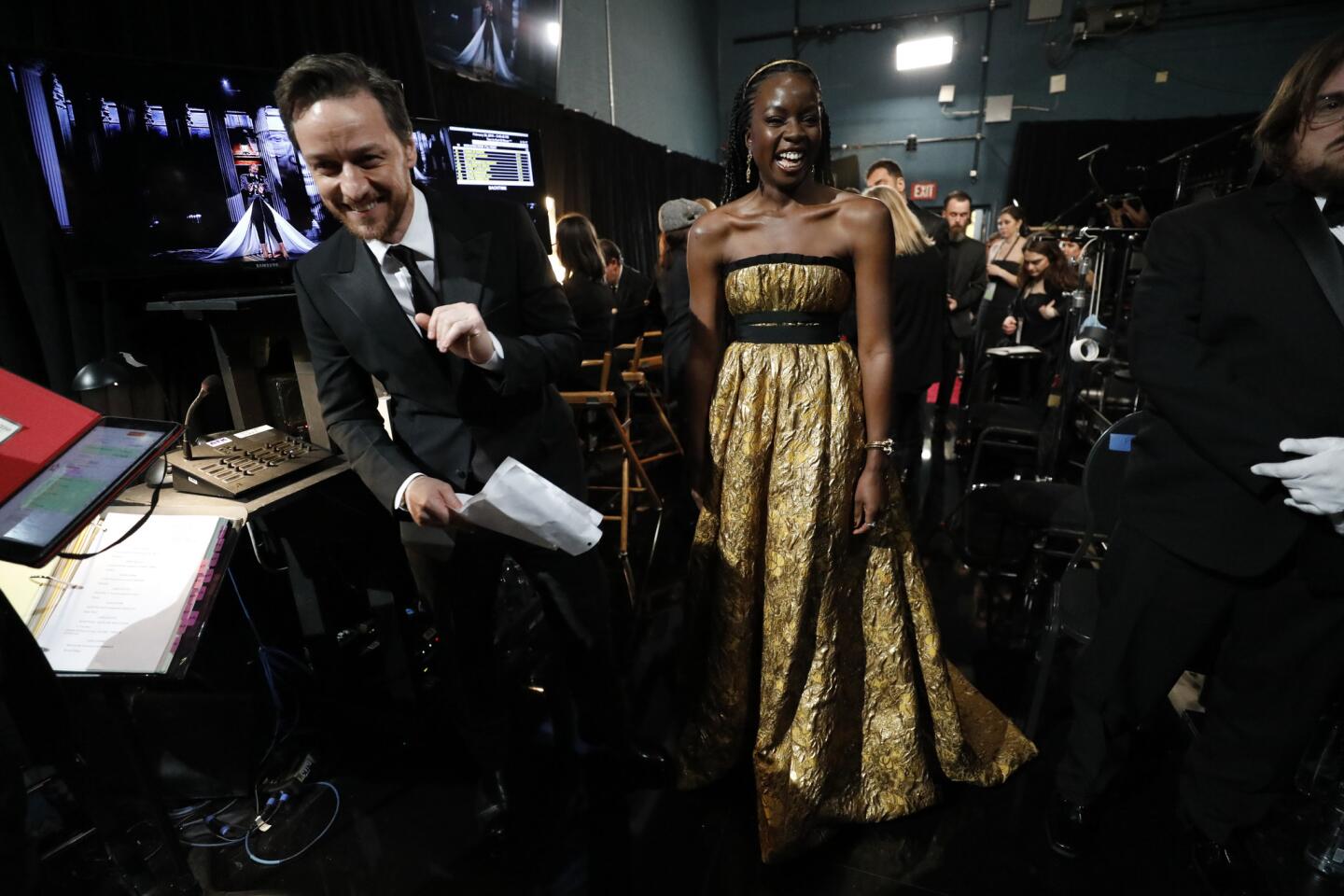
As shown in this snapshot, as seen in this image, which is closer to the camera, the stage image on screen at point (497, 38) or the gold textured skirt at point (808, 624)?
the gold textured skirt at point (808, 624)

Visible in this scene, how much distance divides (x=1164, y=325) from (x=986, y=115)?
1048 centimetres

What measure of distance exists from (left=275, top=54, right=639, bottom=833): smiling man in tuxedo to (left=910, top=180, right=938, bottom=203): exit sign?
10.2 metres

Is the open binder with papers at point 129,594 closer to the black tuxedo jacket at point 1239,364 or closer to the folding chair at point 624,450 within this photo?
the folding chair at point 624,450

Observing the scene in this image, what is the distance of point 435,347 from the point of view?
1.41 metres

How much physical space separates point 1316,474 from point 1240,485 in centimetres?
13

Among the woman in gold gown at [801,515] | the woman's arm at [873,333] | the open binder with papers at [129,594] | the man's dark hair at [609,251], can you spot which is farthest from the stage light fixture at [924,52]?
the open binder with papers at [129,594]

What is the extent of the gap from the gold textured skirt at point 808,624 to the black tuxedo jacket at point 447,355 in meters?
0.47

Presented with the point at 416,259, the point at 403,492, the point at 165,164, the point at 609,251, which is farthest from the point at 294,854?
the point at 609,251

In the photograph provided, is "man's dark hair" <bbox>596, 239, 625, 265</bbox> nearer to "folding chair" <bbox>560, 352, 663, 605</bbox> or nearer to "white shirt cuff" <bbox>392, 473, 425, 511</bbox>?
"folding chair" <bbox>560, 352, 663, 605</bbox>

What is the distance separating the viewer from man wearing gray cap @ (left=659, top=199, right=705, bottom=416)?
2.28 metres

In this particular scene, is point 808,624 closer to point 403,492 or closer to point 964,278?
point 403,492

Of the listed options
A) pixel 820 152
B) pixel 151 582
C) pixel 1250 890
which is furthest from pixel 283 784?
pixel 1250 890

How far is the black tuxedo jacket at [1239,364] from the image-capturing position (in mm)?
1161

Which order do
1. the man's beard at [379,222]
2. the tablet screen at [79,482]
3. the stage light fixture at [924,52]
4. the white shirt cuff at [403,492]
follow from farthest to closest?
the stage light fixture at [924,52], the white shirt cuff at [403,492], the man's beard at [379,222], the tablet screen at [79,482]
